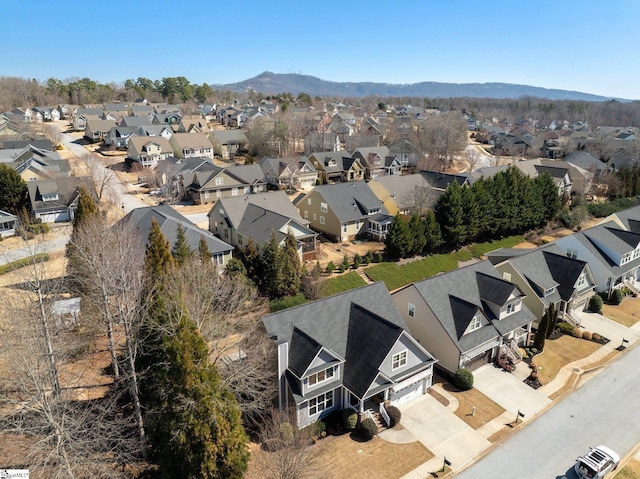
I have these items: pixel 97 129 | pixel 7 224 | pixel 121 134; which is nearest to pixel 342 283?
pixel 7 224

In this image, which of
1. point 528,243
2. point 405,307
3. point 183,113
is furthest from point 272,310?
point 183,113

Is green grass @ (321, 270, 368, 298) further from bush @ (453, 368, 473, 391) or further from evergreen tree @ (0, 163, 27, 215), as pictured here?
evergreen tree @ (0, 163, 27, 215)

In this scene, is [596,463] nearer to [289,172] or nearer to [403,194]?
[403,194]

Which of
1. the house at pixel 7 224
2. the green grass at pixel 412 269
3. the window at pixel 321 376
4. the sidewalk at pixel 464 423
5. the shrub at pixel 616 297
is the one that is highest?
the house at pixel 7 224

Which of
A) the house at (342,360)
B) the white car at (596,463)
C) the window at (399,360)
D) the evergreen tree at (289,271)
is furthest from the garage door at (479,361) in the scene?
the evergreen tree at (289,271)

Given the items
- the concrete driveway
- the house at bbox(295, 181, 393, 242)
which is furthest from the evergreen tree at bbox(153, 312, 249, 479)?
the house at bbox(295, 181, 393, 242)

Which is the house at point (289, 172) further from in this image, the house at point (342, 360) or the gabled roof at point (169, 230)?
the house at point (342, 360)
